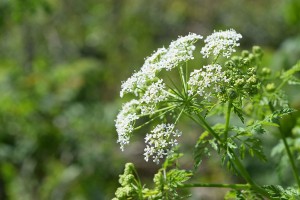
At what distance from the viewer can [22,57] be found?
47.6ft

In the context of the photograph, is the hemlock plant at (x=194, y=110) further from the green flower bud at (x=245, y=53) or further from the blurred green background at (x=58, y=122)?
the blurred green background at (x=58, y=122)

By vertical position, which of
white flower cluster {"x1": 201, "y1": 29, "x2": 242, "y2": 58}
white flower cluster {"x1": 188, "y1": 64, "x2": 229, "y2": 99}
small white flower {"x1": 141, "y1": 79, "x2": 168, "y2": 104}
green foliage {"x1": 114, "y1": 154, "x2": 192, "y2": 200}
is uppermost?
white flower cluster {"x1": 201, "y1": 29, "x2": 242, "y2": 58}

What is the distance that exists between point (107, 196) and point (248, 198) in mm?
8137

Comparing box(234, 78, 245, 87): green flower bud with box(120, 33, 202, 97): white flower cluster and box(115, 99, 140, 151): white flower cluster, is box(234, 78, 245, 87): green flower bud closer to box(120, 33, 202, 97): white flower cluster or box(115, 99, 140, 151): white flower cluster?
box(120, 33, 202, 97): white flower cluster

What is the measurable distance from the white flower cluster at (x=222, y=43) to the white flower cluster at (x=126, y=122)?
0.46 meters

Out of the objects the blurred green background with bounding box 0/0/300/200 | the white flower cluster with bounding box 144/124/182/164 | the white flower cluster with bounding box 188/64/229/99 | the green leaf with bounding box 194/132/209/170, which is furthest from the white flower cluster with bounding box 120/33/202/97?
the blurred green background with bounding box 0/0/300/200

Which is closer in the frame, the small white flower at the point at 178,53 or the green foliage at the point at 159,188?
the green foliage at the point at 159,188

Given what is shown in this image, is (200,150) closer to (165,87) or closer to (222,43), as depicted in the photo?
(165,87)

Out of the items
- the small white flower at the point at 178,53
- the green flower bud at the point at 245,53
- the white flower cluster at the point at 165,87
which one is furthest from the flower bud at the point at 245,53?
the small white flower at the point at 178,53

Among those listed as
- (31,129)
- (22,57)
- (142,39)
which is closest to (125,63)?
(142,39)

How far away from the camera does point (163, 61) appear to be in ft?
7.97

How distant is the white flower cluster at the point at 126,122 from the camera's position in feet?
7.78

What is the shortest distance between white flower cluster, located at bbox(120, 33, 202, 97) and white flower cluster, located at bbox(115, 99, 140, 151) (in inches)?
3.5

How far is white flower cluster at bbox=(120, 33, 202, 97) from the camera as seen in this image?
239 centimetres
